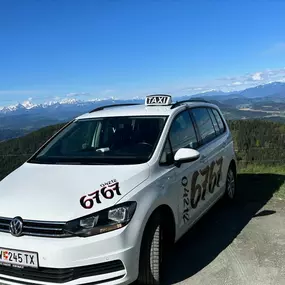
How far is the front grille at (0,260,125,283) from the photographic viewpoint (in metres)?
2.91

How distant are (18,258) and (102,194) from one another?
82cm

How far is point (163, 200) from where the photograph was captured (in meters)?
3.51

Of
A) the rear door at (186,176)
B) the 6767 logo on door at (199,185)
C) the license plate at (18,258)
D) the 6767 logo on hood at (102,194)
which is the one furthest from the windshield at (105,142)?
the license plate at (18,258)

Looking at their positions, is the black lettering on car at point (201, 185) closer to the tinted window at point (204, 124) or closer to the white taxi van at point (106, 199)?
the white taxi van at point (106, 199)

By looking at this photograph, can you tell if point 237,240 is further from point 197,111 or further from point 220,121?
point 220,121

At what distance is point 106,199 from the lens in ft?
10.2

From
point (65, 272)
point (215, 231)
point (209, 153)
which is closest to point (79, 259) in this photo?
point (65, 272)

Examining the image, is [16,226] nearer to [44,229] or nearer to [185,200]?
[44,229]

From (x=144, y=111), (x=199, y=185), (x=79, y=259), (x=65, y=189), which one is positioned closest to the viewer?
(x=79, y=259)

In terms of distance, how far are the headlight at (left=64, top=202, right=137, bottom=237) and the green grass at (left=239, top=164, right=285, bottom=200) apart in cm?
439

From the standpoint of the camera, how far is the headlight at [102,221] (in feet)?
9.52

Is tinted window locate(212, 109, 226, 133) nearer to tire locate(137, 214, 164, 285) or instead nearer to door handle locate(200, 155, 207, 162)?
door handle locate(200, 155, 207, 162)

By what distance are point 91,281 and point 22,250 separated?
1.94 feet

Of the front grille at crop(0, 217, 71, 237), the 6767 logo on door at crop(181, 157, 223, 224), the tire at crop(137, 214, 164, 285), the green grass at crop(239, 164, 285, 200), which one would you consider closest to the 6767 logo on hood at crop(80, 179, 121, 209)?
the front grille at crop(0, 217, 71, 237)
